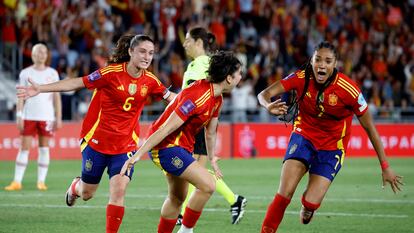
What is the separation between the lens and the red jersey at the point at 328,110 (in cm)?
927

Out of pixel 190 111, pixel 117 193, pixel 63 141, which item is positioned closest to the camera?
pixel 190 111

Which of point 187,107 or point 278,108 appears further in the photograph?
point 278,108

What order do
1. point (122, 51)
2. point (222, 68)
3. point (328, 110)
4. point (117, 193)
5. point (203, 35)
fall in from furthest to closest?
point (203, 35) < point (122, 51) < point (328, 110) < point (117, 193) < point (222, 68)

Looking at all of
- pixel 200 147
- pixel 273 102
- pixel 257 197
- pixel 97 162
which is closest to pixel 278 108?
pixel 273 102

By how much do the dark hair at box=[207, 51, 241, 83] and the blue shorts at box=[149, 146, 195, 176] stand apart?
780 millimetres

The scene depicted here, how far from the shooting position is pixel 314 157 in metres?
9.56

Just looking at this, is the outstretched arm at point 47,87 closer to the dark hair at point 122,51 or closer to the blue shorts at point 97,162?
the dark hair at point 122,51

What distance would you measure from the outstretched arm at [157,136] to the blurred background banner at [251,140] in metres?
14.2

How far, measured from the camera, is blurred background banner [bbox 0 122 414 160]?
22516 millimetres

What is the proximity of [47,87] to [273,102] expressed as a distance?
7.69 ft

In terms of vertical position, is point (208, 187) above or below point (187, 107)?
below

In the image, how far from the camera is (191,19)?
2684 centimetres

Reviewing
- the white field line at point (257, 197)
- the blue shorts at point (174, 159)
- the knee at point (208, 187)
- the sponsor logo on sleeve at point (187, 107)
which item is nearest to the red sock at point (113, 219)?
the blue shorts at point (174, 159)

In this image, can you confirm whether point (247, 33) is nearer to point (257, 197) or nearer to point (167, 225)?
point (257, 197)
